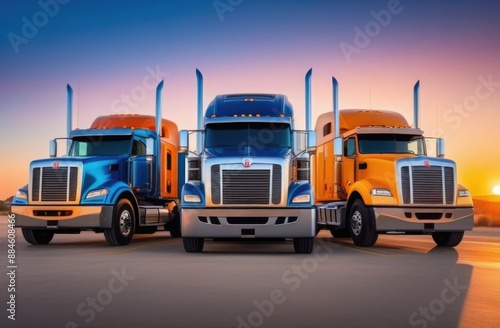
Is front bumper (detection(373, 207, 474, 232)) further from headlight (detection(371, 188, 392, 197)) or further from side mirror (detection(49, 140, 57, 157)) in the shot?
side mirror (detection(49, 140, 57, 157))

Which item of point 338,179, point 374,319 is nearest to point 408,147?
point 338,179

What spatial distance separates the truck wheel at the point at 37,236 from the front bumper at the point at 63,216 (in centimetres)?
95

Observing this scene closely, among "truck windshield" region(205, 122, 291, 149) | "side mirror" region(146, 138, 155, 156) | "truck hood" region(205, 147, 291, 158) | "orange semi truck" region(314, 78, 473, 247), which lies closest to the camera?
"truck hood" region(205, 147, 291, 158)

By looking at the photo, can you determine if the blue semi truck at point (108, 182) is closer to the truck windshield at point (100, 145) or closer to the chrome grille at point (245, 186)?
the truck windshield at point (100, 145)

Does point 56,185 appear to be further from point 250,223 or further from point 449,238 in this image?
point 449,238

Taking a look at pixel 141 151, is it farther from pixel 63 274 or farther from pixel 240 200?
pixel 63 274

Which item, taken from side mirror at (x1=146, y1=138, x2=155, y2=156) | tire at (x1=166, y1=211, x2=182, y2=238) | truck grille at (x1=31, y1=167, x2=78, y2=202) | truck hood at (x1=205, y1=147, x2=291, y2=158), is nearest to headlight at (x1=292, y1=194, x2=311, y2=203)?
truck hood at (x1=205, y1=147, x2=291, y2=158)

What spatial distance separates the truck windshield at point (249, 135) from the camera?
16.9 meters

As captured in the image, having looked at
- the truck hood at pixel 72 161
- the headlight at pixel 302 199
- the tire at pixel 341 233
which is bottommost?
the tire at pixel 341 233

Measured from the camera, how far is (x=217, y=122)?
17047mm

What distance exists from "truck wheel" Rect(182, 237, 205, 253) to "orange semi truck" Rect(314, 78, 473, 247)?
4.76 m

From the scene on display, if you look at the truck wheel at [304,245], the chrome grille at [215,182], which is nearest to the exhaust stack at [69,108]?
the chrome grille at [215,182]

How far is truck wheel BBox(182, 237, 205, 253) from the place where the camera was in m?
15.9

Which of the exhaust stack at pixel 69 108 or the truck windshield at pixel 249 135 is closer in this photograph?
the truck windshield at pixel 249 135
